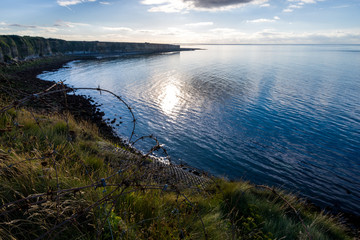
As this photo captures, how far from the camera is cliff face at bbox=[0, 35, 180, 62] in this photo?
64744 mm

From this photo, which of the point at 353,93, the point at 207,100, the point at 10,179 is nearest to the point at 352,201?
the point at 10,179

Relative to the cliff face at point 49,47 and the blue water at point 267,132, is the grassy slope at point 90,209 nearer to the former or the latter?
the blue water at point 267,132

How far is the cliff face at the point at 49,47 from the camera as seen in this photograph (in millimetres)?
64744

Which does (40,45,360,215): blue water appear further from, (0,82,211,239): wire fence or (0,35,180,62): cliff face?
(0,35,180,62): cliff face

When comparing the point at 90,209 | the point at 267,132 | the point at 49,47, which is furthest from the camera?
the point at 49,47

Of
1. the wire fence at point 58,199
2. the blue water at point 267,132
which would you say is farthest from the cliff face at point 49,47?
the wire fence at point 58,199

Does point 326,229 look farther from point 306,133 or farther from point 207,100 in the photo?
point 207,100

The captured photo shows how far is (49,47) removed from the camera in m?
93.0

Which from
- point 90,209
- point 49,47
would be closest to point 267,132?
point 90,209

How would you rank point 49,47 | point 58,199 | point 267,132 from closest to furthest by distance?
point 58,199 < point 267,132 < point 49,47

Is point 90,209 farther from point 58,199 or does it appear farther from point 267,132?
point 267,132

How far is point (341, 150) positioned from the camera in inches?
592

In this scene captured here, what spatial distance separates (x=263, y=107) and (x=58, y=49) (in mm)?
115378

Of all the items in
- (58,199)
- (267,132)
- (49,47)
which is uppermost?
(49,47)
